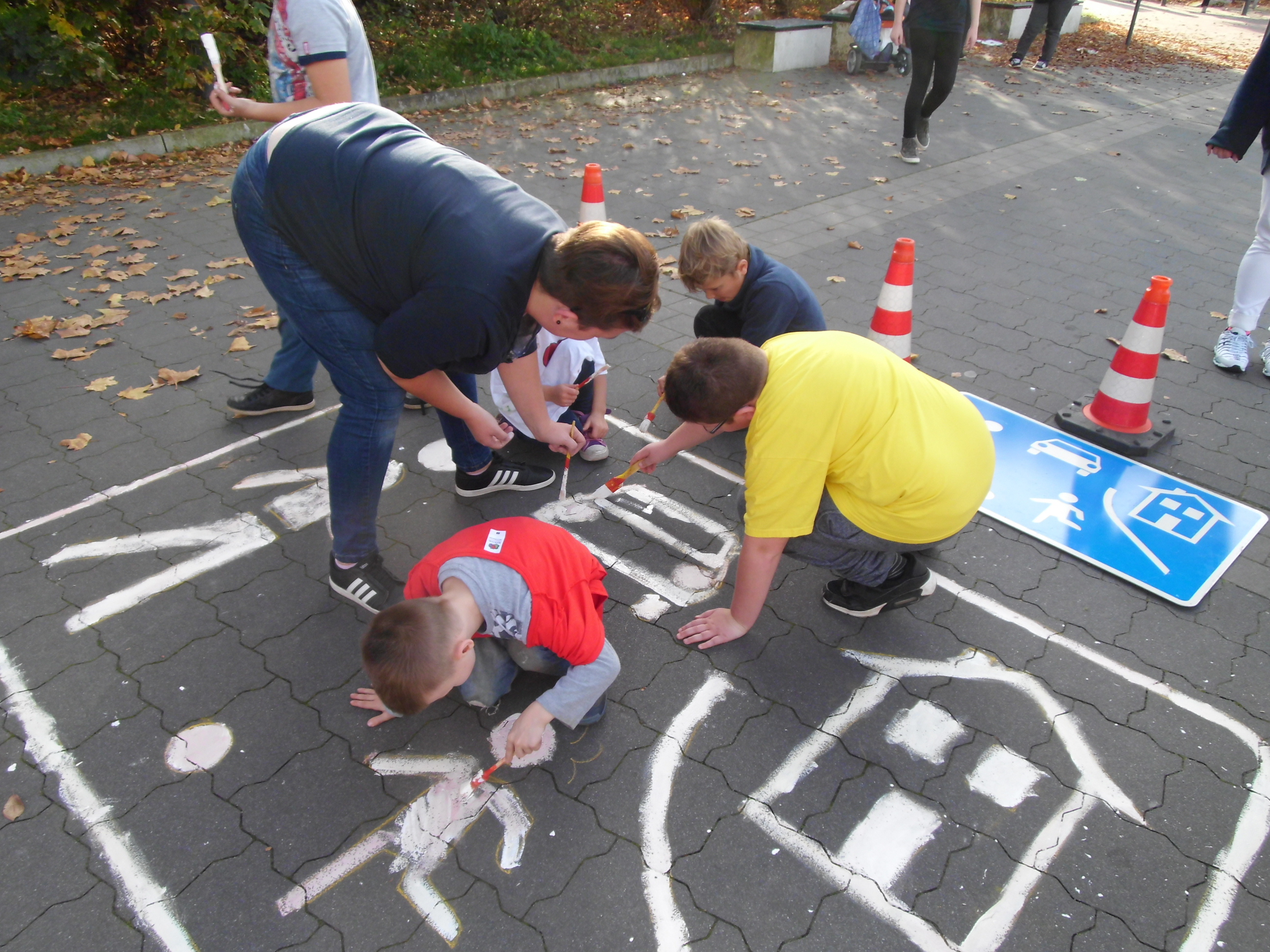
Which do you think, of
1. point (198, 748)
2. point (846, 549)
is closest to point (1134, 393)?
point (846, 549)

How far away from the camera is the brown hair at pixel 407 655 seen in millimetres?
1877

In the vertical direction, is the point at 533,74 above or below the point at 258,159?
below

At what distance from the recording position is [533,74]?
10.0m

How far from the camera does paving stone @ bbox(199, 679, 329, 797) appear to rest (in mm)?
2188

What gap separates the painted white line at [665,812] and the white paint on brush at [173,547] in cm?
172

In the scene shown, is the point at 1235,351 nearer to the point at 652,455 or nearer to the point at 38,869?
the point at 652,455

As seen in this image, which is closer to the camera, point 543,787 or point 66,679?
point 543,787

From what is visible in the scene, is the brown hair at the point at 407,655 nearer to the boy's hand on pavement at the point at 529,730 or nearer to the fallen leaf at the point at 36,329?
the boy's hand on pavement at the point at 529,730

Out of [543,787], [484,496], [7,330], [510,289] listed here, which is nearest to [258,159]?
[510,289]

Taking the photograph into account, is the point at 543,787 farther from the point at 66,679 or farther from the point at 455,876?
the point at 66,679

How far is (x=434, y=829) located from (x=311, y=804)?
1.13 feet

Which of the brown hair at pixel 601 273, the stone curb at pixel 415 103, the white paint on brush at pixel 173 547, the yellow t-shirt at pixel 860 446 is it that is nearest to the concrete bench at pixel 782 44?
the stone curb at pixel 415 103

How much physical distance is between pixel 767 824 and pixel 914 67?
710 cm

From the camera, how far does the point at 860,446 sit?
90.3 inches
